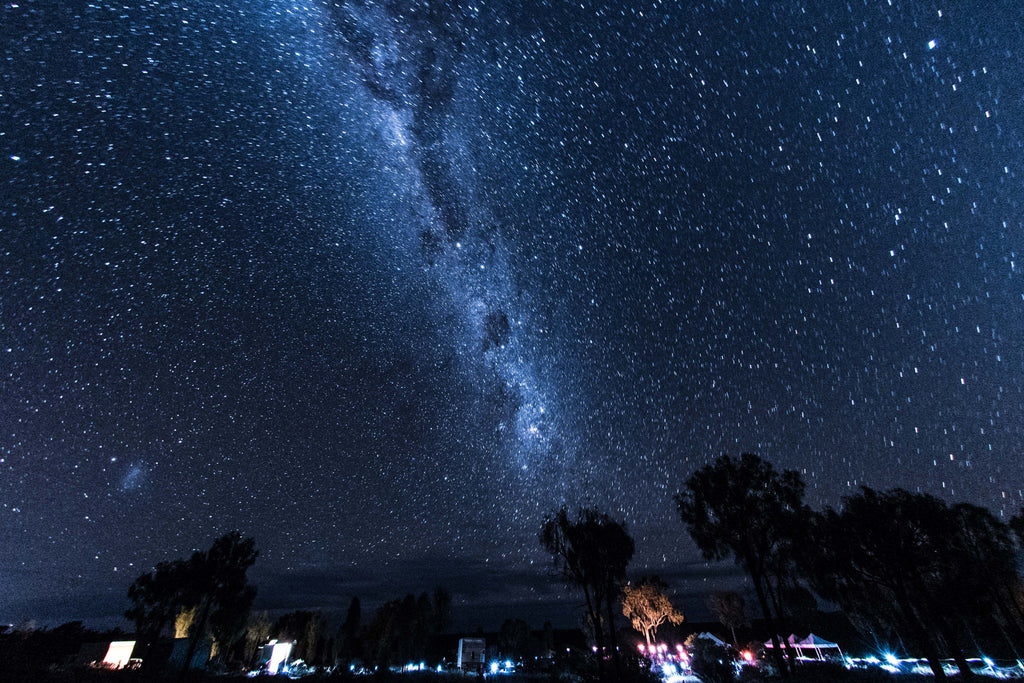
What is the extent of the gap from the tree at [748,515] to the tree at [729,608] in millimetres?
49443

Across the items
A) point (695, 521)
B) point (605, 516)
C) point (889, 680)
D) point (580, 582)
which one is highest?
point (605, 516)

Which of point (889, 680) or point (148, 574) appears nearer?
point (889, 680)

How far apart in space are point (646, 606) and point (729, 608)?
20574 millimetres

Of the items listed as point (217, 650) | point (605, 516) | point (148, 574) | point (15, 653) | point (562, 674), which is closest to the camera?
point (562, 674)

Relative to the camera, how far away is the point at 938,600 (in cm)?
2884

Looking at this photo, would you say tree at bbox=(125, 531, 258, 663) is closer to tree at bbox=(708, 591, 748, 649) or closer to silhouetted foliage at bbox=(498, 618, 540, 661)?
silhouetted foliage at bbox=(498, 618, 540, 661)

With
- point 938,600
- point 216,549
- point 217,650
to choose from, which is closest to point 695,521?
point 938,600

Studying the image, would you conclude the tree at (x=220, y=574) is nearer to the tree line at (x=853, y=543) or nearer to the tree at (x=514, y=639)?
the tree line at (x=853, y=543)

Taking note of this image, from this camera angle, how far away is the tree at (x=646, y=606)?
60281 mm

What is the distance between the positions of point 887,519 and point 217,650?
261 ft

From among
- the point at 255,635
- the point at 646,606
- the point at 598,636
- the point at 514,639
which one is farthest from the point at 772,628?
the point at 255,635

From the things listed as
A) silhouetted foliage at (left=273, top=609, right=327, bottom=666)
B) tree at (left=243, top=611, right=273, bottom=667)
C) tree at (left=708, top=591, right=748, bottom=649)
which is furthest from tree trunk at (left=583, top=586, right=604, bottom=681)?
silhouetted foliage at (left=273, top=609, right=327, bottom=666)

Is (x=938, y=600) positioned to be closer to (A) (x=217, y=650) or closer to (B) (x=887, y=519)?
(B) (x=887, y=519)

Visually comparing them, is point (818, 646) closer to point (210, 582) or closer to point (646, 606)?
point (646, 606)
